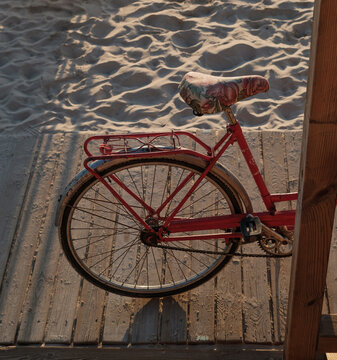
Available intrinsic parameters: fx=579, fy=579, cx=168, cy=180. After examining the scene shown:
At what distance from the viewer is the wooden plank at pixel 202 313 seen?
2.82m

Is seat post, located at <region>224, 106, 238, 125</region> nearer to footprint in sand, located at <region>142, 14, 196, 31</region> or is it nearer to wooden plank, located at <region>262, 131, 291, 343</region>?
wooden plank, located at <region>262, 131, 291, 343</region>

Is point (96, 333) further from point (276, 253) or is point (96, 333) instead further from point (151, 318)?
point (276, 253)

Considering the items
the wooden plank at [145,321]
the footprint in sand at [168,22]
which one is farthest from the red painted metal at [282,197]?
the footprint in sand at [168,22]

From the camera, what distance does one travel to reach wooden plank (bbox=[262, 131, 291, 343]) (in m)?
2.89

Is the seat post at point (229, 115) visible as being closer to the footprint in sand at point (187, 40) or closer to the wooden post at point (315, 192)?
the wooden post at point (315, 192)

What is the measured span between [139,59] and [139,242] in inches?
80.8

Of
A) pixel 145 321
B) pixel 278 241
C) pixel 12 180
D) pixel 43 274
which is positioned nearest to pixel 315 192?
pixel 278 241

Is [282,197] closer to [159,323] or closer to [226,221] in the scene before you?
[226,221]

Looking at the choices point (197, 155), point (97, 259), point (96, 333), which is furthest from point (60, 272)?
point (197, 155)

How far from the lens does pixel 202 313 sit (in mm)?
2932

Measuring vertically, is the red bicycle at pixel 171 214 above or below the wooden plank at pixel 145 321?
above

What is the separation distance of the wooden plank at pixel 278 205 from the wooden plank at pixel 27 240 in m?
1.29

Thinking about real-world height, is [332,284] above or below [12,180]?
below

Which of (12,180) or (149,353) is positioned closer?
(149,353)
